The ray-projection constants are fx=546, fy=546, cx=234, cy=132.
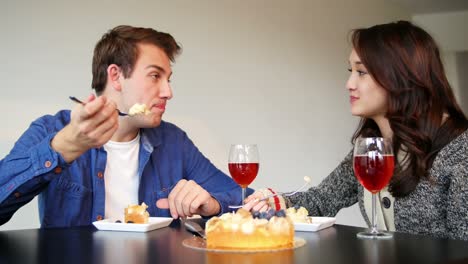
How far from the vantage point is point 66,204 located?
1662mm

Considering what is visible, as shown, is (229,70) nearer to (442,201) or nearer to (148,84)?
(148,84)

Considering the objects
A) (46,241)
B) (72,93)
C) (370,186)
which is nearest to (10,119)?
(72,93)

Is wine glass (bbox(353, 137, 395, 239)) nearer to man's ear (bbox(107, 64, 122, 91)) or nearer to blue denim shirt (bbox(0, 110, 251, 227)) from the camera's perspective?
blue denim shirt (bbox(0, 110, 251, 227))

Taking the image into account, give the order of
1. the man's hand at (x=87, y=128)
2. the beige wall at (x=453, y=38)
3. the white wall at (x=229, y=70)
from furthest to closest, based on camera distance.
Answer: the beige wall at (x=453, y=38), the white wall at (x=229, y=70), the man's hand at (x=87, y=128)

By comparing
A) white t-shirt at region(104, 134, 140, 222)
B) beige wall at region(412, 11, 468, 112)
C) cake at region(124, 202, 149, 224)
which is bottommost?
cake at region(124, 202, 149, 224)

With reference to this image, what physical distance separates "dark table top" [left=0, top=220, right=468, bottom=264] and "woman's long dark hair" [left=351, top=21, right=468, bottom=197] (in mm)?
577

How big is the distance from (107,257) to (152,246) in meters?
0.13

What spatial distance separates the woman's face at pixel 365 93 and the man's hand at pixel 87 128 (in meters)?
0.85

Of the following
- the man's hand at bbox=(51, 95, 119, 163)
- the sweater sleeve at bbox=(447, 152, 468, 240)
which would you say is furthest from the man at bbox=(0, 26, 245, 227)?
the sweater sleeve at bbox=(447, 152, 468, 240)

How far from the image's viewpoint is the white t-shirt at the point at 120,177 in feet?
5.84

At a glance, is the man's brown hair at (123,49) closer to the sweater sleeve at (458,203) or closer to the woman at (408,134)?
the woman at (408,134)

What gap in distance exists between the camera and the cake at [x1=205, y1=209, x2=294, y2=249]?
3.14 ft

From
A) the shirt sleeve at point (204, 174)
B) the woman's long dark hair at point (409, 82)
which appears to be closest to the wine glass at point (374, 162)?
the woman's long dark hair at point (409, 82)

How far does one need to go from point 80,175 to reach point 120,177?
0.18m
